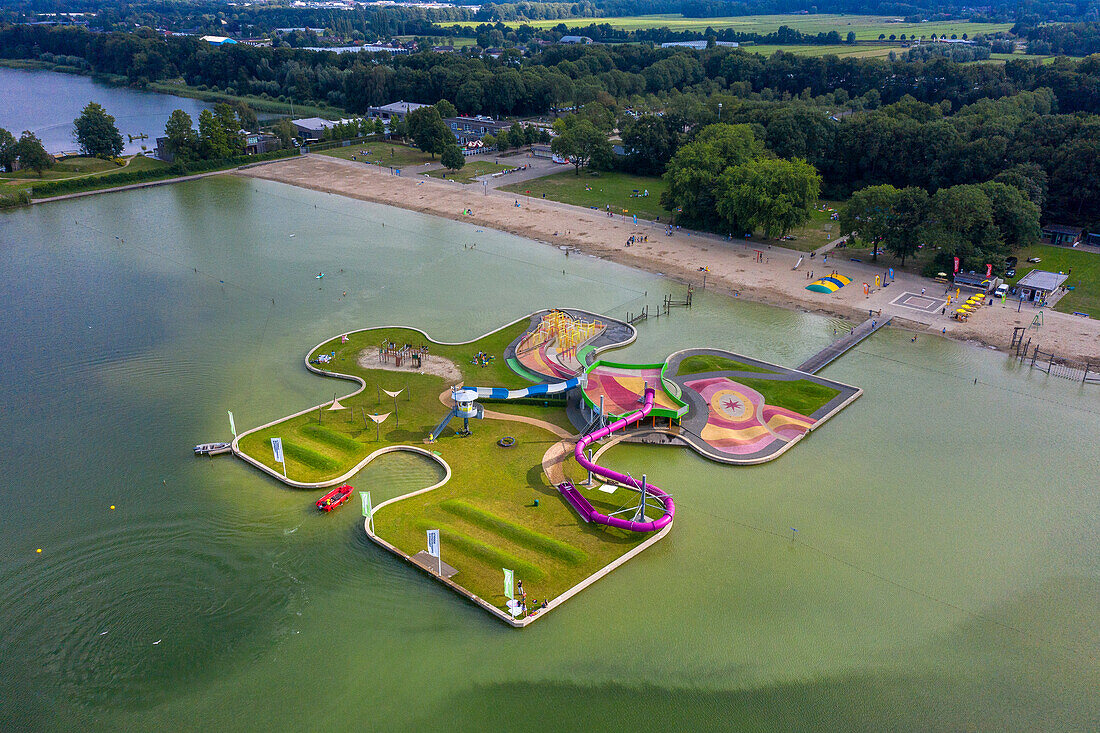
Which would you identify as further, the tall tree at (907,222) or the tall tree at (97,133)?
the tall tree at (97,133)

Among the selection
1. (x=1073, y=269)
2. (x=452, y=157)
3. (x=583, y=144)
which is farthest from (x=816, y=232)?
(x=452, y=157)

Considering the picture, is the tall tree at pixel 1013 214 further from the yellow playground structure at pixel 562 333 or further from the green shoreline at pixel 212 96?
the green shoreline at pixel 212 96

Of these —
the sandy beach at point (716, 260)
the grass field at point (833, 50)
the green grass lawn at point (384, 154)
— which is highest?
the grass field at point (833, 50)

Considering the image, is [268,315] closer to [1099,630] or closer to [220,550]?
[220,550]

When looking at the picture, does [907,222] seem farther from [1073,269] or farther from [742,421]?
[742,421]

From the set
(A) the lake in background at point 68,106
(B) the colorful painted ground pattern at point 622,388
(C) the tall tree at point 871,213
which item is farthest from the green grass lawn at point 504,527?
(A) the lake in background at point 68,106

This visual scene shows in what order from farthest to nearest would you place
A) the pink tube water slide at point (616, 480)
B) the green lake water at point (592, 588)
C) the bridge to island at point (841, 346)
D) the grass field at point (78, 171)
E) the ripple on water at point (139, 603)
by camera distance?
1. the grass field at point (78, 171)
2. the bridge to island at point (841, 346)
3. the pink tube water slide at point (616, 480)
4. the ripple on water at point (139, 603)
5. the green lake water at point (592, 588)

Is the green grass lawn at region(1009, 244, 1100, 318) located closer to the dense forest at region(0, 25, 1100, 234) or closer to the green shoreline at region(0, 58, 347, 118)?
the dense forest at region(0, 25, 1100, 234)
